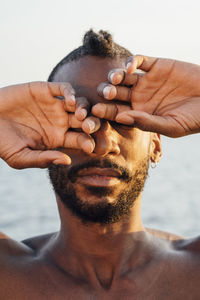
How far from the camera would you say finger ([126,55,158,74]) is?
2.24 metres

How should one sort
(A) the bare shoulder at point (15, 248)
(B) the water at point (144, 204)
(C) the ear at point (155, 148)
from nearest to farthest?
(A) the bare shoulder at point (15, 248) < (C) the ear at point (155, 148) < (B) the water at point (144, 204)

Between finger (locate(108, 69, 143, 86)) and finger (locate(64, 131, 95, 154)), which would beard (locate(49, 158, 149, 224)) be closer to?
finger (locate(64, 131, 95, 154))

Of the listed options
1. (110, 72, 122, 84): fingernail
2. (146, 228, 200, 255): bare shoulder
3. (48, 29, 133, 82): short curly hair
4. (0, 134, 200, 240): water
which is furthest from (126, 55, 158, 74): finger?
(0, 134, 200, 240): water

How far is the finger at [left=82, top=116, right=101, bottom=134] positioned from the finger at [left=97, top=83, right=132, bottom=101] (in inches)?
5.5

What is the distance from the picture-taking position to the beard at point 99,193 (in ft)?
8.62

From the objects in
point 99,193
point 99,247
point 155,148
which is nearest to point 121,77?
point 99,193

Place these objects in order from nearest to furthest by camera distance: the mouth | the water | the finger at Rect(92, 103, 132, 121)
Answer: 1. the finger at Rect(92, 103, 132, 121)
2. the mouth
3. the water

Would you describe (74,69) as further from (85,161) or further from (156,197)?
(156,197)

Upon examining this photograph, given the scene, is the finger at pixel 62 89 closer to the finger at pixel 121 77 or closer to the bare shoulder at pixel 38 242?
the finger at pixel 121 77

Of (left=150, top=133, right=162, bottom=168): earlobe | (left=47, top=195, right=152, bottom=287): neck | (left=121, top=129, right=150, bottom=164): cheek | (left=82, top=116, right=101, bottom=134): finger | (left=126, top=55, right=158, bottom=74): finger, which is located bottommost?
(left=47, top=195, right=152, bottom=287): neck

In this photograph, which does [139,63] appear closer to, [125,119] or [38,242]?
[125,119]

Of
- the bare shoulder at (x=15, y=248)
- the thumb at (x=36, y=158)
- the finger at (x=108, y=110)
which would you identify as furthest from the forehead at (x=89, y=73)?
the bare shoulder at (x=15, y=248)

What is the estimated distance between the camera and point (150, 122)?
2316mm

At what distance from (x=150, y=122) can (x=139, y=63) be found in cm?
29
